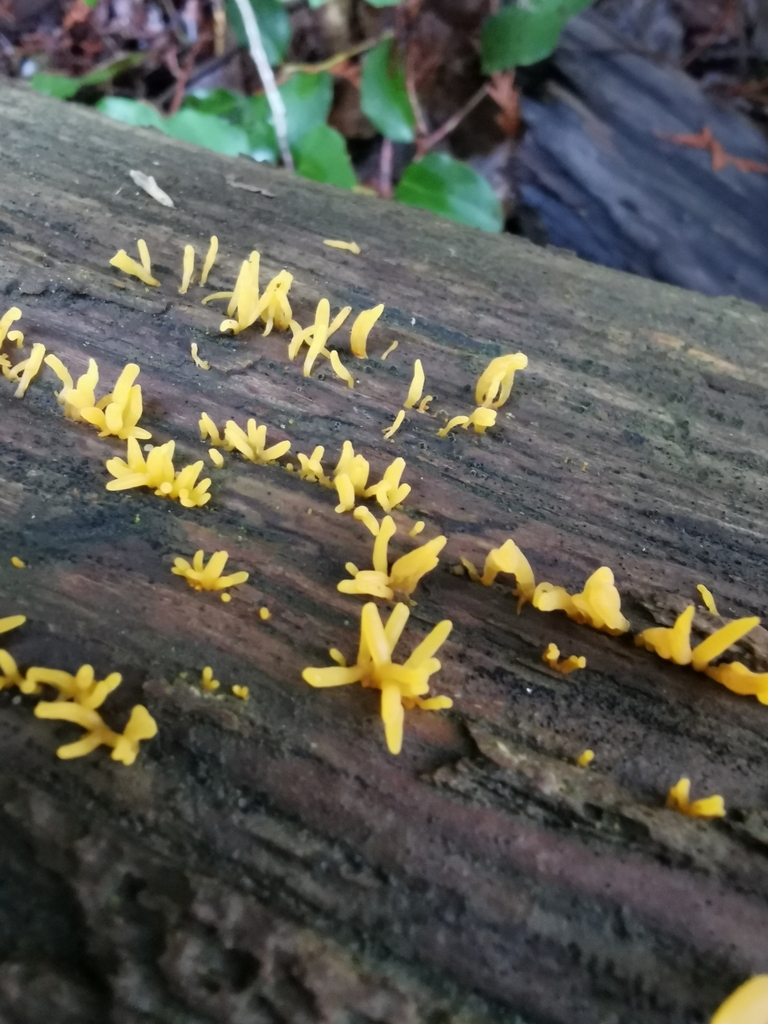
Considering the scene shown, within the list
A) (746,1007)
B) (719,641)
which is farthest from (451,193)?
(746,1007)

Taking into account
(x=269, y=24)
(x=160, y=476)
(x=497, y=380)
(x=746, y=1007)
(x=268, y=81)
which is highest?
(x=269, y=24)

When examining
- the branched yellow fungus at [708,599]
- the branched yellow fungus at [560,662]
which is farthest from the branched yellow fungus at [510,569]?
the branched yellow fungus at [708,599]

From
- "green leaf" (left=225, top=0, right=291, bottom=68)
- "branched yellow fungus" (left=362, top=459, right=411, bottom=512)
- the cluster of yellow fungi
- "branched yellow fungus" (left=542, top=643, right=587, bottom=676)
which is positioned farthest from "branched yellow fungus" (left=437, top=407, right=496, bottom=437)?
"green leaf" (left=225, top=0, right=291, bottom=68)

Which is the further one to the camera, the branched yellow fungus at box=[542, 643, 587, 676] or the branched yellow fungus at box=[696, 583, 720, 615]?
the branched yellow fungus at box=[696, 583, 720, 615]

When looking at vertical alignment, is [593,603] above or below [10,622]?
above

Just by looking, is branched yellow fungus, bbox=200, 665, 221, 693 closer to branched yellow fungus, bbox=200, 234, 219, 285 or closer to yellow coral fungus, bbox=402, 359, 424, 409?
yellow coral fungus, bbox=402, 359, 424, 409

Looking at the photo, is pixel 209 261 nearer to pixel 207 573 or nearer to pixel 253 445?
pixel 253 445

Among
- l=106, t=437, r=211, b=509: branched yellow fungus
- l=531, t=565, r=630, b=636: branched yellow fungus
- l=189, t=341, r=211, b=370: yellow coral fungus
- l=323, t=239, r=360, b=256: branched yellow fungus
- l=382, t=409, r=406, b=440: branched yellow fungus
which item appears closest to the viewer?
l=531, t=565, r=630, b=636: branched yellow fungus

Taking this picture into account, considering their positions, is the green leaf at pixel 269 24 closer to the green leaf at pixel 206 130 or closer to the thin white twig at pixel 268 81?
the thin white twig at pixel 268 81
